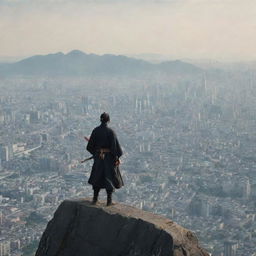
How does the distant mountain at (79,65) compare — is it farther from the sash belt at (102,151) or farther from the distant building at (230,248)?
the sash belt at (102,151)

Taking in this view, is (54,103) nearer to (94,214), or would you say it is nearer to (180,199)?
(180,199)

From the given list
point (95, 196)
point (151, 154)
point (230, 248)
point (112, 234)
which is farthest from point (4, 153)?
point (112, 234)

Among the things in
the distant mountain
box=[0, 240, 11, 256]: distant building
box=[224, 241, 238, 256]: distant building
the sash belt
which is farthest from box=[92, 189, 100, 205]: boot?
the distant mountain

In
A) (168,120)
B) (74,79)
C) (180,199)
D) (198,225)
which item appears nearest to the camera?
(198,225)

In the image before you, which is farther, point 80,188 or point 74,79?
point 74,79

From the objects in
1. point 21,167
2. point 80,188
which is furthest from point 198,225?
point 21,167

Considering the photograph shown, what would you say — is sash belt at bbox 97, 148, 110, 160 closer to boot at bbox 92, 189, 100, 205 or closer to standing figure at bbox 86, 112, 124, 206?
standing figure at bbox 86, 112, 124, 206

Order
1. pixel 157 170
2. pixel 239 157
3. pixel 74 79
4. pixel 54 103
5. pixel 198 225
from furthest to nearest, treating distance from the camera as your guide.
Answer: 1. pixel 74 79
2. pixel 54 103
3. pixel 239 157
4. pixel 157 170
5. pixel 198 225
